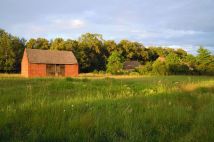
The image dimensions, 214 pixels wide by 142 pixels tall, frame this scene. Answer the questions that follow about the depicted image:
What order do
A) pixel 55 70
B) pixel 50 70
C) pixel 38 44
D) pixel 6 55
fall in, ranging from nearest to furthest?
pixel 50 70
pixel 55 70
pixel 6 55
pixel 38 44

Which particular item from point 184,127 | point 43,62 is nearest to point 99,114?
point 184,127

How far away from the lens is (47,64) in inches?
2074

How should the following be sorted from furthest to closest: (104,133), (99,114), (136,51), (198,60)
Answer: (136,51)
(198,60)
(99,114)
(104,133)

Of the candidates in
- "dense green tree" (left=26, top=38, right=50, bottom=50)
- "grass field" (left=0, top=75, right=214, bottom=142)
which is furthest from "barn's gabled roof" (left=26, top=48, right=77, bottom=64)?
"grass field" (left=0, top=75, right=214, bottom=142)

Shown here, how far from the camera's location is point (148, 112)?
6391mm

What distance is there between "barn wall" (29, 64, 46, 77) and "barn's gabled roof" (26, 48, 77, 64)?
0.81m

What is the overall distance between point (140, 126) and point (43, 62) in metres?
48.7

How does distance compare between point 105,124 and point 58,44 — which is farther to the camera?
point 58,44

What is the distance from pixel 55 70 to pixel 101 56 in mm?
25978

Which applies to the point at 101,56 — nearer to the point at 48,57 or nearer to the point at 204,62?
the point at 48,57

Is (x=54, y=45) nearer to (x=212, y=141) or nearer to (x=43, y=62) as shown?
(x=43, y=62)

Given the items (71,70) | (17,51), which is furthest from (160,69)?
(17,51)

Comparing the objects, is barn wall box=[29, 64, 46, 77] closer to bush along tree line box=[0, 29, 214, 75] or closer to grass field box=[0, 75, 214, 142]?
bush along tree line box=[0, 29, 214, 75]

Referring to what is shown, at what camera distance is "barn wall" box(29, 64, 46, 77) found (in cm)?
5019
